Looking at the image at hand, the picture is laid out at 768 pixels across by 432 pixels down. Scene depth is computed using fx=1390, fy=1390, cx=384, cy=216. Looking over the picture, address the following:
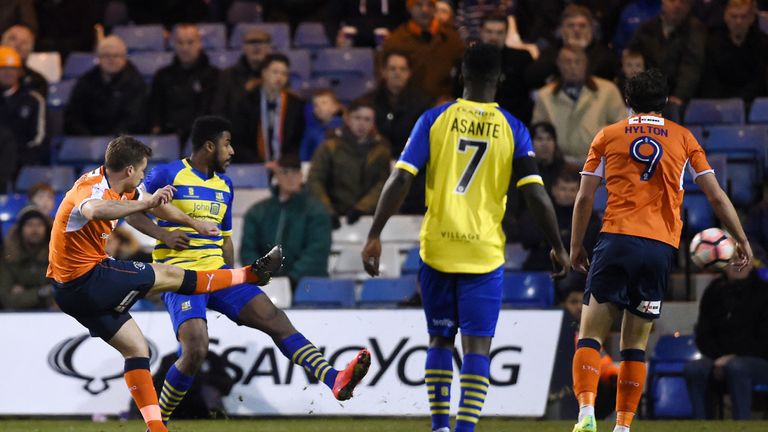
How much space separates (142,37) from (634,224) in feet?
37.8

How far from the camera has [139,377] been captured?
8.51m

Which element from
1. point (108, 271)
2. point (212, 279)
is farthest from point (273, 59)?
point (108, 271)

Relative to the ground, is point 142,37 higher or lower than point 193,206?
higher

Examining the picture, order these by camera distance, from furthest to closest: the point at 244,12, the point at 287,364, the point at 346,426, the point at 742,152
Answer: the point at 244,12
the point at 742,152
the point at 287,364
the point at 346,426

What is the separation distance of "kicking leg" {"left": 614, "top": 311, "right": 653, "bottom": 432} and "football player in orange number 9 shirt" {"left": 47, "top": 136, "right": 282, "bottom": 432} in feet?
9.12

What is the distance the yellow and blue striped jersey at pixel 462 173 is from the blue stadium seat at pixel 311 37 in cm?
1027

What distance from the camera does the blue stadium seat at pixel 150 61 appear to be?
17.8m

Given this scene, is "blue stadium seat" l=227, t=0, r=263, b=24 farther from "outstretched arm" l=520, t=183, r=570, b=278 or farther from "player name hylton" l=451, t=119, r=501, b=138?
"outstretched arm" l=520, t=183, r=570, b=278

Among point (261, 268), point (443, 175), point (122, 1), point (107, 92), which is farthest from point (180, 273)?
point (122, 1)

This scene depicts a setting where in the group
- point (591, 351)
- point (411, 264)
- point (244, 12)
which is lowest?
point (411, 264)

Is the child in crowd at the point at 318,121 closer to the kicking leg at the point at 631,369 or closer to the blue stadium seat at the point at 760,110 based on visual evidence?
the blue stadium seat at the point at 760,110

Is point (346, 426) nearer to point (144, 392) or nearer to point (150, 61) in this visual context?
point (144, 392)

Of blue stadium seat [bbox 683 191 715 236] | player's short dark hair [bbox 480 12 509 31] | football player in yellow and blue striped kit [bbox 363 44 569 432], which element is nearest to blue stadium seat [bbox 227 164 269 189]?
player's short dark hair [bbox 480 12 509 31]

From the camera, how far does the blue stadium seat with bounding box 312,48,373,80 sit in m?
17.0
